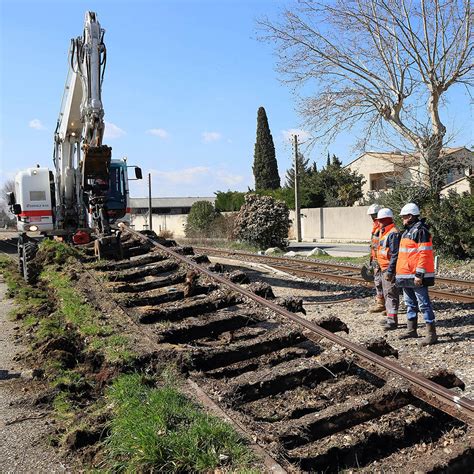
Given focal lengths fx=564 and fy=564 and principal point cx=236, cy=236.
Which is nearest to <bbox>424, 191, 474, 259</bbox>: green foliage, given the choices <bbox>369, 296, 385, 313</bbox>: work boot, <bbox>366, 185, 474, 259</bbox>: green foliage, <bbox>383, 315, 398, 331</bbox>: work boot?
<bbox>366, 185, 474, 259</bbox>: green foliage

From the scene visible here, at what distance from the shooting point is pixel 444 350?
23.1 feet

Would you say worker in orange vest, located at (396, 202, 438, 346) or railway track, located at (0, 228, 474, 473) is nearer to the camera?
railway track, located at (0, 228, 474, 473)

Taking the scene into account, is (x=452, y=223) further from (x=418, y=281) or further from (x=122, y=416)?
(x=122, y=416)

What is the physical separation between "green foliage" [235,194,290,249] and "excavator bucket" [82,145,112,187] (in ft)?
54.8

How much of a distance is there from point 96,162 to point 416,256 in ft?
21.0

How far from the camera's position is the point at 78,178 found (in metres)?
13.4

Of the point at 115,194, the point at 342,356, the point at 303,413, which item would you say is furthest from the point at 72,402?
the point at 115,194

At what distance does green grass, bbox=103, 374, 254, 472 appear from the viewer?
10.8ft

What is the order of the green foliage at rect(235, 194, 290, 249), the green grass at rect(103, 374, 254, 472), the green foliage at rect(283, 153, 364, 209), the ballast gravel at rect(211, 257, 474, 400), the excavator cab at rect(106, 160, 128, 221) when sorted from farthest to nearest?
the green foliage at rect(283, 153, 364, 209), the green foliage at rect(235, 194, 290, 249), the excavator cab at rect(106, 160, 128, 221), the ballast gravel at rect(211, 257, 474, 400), the green grass at rect(103, 374, 254, 472)

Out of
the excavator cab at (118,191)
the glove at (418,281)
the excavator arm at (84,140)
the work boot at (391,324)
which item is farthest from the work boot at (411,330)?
the excavator cab at (118,191)

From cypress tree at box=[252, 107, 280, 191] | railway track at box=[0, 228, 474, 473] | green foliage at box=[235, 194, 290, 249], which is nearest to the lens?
railway track at box=[0, 228, 474, 473]

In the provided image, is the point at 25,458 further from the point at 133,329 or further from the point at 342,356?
the point at 342,356

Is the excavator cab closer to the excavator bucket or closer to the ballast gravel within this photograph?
the excavator bucket

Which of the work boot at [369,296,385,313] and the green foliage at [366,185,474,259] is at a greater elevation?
the green foliage at [366,185,474,259]
